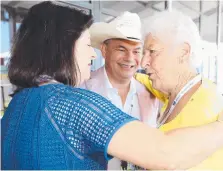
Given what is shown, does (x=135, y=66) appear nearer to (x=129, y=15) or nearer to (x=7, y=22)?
(x=129, y=15)

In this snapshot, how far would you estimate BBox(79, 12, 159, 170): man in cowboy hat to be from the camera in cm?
201

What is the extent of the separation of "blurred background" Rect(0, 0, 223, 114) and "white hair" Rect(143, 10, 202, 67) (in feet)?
0.27

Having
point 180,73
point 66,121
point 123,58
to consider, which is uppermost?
point 123,58

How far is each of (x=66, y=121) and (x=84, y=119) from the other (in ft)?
0.17

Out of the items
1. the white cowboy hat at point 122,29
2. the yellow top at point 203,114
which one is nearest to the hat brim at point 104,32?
the white cowboy hat at point 122,29

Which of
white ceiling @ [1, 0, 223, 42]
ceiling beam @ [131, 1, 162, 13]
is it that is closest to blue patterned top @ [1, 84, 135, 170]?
white ceiling @ [1, 0, 223, 42]

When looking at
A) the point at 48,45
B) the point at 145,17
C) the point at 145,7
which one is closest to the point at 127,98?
the point at 145,17

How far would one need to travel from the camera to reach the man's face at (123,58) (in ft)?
7.00

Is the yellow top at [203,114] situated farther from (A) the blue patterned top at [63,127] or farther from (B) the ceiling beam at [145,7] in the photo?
(B) the ceiling beam at [145,7]

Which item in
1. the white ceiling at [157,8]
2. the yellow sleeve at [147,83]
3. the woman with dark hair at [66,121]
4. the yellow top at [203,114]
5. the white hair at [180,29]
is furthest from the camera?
the white ceiling at [157,8]

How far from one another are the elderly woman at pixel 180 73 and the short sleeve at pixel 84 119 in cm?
47

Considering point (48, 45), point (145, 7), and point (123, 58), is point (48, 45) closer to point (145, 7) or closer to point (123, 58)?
point (123, 58)

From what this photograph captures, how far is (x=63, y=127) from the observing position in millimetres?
704

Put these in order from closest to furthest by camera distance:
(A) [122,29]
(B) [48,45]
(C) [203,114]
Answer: (B) [48,45]
(C) [203,114]
(A) [122,29]
